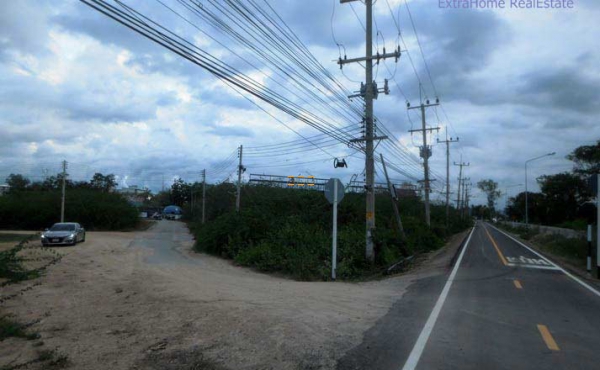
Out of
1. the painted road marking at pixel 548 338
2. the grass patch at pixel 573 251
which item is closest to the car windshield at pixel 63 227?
the painted road marking at pixel 548 338

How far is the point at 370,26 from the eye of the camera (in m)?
21.5

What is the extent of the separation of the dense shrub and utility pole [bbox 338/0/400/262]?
4389 cm

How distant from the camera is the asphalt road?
6.19 m

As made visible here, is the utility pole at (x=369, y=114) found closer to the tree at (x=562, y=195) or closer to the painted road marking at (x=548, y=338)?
the painted road marking at (x=548, y=338)

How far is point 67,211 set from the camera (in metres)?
54.8

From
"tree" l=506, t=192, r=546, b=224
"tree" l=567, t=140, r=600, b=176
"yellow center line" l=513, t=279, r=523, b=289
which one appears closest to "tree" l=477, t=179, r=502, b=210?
"tree" l=506, t=192, r=546, b=224

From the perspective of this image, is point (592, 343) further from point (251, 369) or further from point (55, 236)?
point (55, 236)

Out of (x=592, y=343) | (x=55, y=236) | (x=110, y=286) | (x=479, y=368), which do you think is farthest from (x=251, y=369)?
(x=55, y=236)

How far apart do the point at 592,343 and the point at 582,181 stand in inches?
2625

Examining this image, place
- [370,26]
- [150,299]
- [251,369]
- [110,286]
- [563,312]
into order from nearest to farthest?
1. [251,369]
2. [563,312]
3. [150,299]
4. [110,286]
5. [370,26]

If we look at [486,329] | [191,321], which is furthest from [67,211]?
[486,329]

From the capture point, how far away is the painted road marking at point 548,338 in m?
6.98

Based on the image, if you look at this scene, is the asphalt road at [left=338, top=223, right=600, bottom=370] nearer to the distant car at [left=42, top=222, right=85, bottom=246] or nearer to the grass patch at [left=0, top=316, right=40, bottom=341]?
the grass patch at [left=0, top=316, right=40, bottom=341]

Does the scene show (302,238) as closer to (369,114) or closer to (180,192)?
(369,114)
